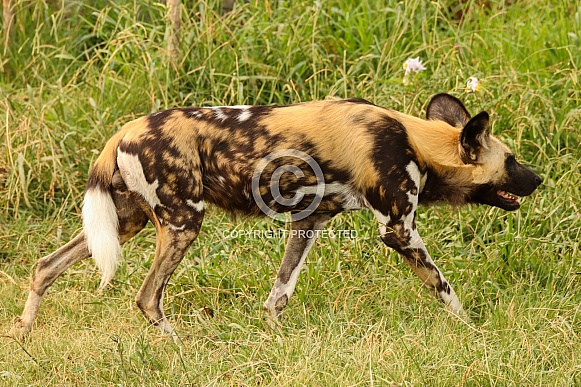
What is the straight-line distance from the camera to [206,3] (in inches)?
209

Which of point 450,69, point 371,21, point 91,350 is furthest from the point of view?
point 371,21

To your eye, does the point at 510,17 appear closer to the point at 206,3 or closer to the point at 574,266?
the point at 206,3

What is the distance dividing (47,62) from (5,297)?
1.97m

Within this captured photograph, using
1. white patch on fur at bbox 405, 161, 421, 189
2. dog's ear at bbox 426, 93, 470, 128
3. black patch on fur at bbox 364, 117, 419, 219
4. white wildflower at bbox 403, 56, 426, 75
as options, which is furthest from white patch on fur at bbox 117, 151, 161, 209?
white wildflower at bbox 403, 56, 426, 75

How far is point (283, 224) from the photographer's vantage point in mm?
4570

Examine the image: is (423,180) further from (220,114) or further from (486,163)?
(220,114)

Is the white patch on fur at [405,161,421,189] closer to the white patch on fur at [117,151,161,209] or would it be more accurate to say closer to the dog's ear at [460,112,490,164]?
the dog's ear at [460,112,490,164]

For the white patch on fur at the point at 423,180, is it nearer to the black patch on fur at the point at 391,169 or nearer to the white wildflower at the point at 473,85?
the black patch on fur at the point at 391,169

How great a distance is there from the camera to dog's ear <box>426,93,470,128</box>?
3.92m

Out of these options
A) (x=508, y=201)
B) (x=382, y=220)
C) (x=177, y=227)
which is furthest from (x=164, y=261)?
(x=508, y=201)

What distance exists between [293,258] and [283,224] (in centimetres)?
69

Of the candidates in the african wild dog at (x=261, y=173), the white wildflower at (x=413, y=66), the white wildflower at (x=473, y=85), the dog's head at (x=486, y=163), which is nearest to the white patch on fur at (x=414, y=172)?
the african wild dog at (x=261, y=173)

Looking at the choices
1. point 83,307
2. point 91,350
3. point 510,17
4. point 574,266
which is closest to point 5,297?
point 83,307

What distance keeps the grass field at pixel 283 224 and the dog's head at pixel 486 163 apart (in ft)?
0.64
